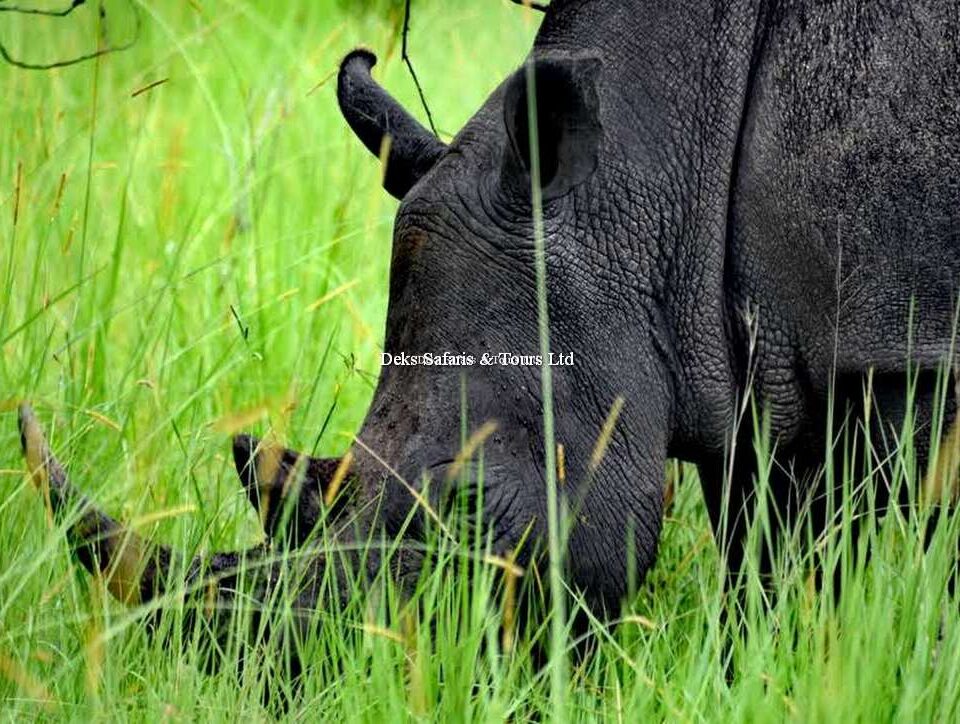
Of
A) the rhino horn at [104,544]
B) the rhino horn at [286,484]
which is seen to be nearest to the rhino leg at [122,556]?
the rhino horn at [104,544]

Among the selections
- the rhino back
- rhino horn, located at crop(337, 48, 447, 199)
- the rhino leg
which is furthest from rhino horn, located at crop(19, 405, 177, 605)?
the rhino back

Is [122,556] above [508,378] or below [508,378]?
below

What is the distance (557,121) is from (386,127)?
23.1 inches

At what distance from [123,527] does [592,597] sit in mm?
889

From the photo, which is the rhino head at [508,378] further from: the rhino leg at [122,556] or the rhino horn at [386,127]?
the rhino horn at [386,127]

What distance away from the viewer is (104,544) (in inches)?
127

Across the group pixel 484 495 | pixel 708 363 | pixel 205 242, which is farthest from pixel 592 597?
pixel 205 242

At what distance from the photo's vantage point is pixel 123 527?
10.4 feet

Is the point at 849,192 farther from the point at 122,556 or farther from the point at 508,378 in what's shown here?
the point at 122,556

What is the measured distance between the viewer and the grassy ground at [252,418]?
9.35 ft

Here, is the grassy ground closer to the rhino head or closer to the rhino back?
the rhino head

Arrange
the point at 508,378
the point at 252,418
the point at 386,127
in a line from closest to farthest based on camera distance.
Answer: the point at 252,418
the point at 508,378
the point at 386,127

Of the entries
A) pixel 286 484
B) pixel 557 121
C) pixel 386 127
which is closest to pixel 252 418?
pixel 286 484

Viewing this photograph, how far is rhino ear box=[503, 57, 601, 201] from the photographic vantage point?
319cm
